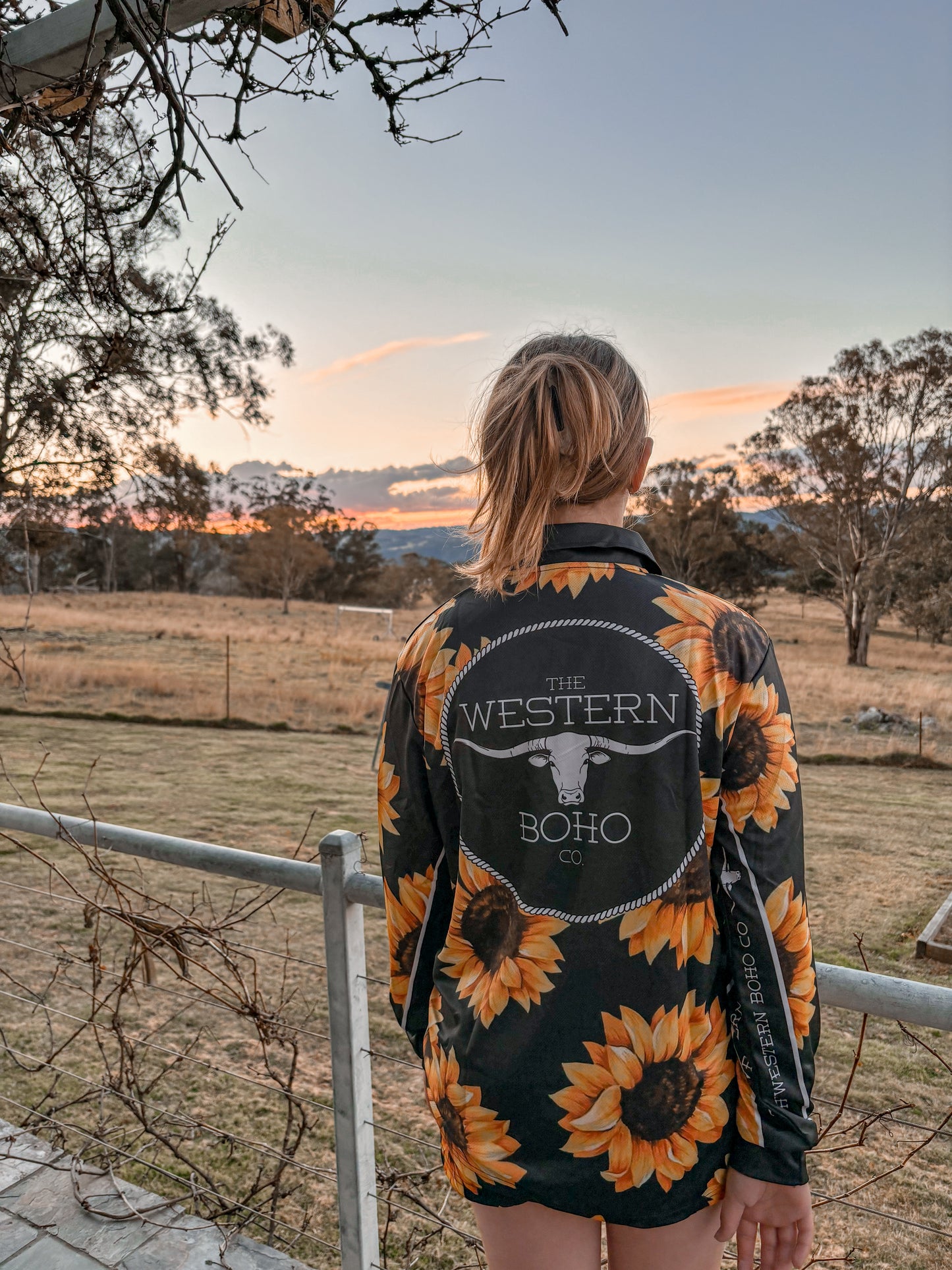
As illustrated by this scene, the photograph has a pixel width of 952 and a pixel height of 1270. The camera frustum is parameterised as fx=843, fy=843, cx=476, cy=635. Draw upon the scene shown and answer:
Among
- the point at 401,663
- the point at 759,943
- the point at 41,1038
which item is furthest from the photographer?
the point at 41,1038

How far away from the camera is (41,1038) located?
3623 mm

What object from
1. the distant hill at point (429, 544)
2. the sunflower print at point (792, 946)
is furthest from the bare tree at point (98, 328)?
the sunflower print at point (792, 946)

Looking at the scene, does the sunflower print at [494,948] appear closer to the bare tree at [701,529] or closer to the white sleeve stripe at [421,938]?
the white sleeve stripe at [421,938]

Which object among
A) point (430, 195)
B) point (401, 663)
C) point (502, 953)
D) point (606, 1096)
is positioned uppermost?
point (430, 195)

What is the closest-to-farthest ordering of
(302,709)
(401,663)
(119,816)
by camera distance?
(401,663)
(119,816)
(302,709)

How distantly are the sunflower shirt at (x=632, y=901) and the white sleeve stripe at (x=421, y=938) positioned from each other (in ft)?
0.44

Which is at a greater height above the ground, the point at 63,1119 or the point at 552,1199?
the point at 552,1199

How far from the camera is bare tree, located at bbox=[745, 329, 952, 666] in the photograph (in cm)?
2327

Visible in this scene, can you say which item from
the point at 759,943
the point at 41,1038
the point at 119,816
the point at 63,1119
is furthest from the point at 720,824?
the point at 119,816

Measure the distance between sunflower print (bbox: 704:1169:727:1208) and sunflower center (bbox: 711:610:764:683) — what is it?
50 centimetres

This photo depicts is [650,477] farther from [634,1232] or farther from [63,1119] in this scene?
[63,1119]

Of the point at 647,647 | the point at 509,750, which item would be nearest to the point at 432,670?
the point at 509,750

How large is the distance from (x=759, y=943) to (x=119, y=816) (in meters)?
7.56

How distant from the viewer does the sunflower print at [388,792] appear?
99cm
